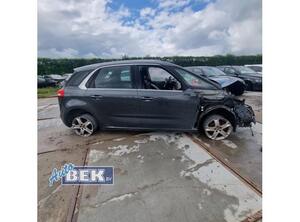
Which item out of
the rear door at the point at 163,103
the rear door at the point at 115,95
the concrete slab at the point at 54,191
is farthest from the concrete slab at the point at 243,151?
the concrete slab at the point at 54,191

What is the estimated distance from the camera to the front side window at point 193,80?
3.14m

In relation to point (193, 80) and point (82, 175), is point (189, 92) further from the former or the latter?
point (82, 175)

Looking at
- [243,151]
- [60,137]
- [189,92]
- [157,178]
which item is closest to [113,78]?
[189,92]

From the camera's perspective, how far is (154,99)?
307cm

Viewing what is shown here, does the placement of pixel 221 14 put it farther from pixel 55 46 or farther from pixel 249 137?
pixel 55 46

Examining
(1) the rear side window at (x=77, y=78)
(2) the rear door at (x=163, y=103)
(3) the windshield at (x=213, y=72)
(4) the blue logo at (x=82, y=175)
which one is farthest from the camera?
(3) the windshield at (x=213, y=72)

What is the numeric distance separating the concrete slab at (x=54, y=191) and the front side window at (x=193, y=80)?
1.78 meters

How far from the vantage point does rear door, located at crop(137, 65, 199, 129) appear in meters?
3.07

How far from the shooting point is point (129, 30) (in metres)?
2.72

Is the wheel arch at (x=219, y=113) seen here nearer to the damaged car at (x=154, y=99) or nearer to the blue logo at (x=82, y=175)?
the damaged car at (x=154, y=99)

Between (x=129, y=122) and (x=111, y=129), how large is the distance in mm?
323

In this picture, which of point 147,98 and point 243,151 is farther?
point 147,98

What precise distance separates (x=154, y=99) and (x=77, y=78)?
125 centimetres

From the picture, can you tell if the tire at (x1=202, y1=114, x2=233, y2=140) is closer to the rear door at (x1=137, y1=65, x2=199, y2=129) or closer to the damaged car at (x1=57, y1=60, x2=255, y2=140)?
the damaged car at (x1=57, y1=60, x2=255, y2=140)
